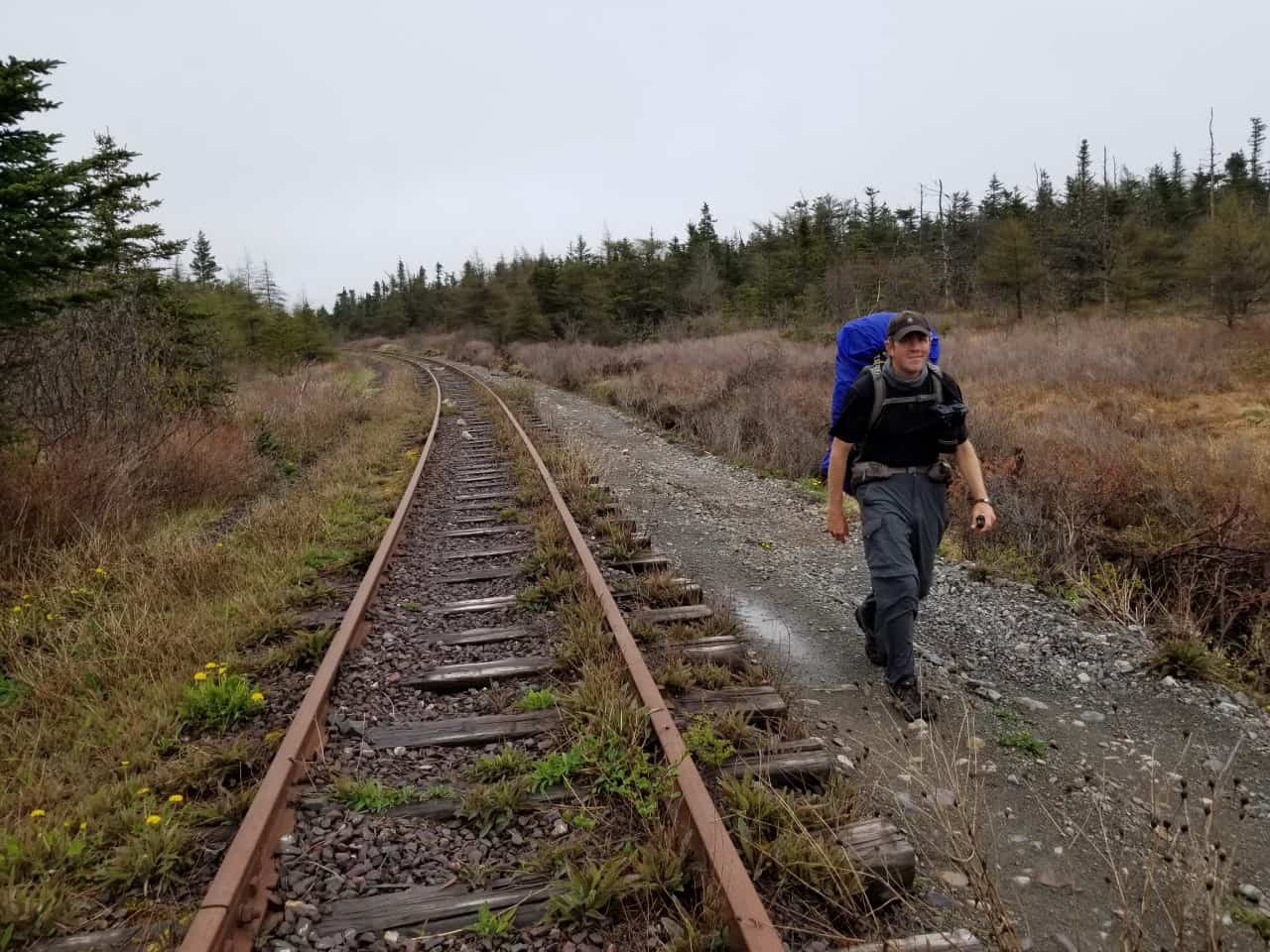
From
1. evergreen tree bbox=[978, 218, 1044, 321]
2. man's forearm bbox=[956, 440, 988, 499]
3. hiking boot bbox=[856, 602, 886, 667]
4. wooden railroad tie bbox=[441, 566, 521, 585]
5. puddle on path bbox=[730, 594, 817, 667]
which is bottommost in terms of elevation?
puddle on path bbox=[730, 594, 817, 667]

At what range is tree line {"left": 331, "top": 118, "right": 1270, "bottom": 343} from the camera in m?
32.0

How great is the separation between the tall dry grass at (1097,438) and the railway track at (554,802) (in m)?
2.93

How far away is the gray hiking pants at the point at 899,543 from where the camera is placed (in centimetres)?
339

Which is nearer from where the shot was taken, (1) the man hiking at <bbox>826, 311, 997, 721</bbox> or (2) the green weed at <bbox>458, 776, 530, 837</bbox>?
(2) the green weed at <bbox>458, 776, 530, 837</bbox>

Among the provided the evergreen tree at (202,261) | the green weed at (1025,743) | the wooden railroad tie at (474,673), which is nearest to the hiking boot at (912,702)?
the green weed at (1025,743)

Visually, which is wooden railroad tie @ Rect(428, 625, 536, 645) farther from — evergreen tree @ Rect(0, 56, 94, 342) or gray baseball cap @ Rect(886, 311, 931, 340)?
evergreen tree @ Rect(0, 56, 94, 342)

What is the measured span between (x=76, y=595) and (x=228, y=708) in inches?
88.2

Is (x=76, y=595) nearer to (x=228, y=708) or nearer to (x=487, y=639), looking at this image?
(x=228, y=708)

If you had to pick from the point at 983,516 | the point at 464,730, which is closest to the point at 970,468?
the point at 983,516

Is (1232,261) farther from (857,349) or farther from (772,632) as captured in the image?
(772,632)

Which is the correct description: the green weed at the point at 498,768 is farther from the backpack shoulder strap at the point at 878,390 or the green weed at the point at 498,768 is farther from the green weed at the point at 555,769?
the backpack shoulder strap at the point at 878,390

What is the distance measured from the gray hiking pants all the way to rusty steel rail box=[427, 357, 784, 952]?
124 cm

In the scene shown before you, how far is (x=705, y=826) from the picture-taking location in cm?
222

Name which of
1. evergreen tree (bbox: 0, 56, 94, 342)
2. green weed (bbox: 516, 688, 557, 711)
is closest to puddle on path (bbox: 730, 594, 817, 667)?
green weed (bbox: 516, 688, 557, 711)
